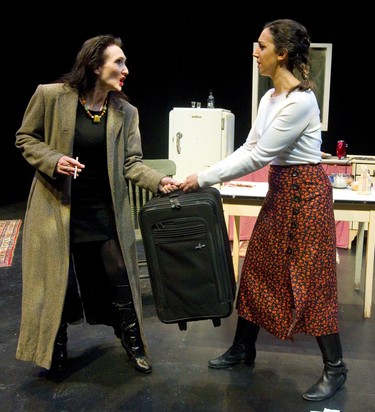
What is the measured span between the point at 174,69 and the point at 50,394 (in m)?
5.40

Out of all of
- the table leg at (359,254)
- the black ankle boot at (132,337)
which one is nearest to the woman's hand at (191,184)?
the black ankle boot at (132,337)

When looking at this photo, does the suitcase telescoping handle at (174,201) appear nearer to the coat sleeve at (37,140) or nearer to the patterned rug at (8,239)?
the coat sleeve at (37,140)

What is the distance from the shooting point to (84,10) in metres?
7.16

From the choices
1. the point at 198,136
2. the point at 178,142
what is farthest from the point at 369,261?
the point at 178,142

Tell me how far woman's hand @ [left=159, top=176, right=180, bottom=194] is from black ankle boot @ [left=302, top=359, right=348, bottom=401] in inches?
40.5

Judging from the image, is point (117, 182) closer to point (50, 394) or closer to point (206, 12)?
point (50, 394)

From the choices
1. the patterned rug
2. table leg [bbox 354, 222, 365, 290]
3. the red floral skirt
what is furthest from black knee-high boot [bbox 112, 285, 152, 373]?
the patterned rug

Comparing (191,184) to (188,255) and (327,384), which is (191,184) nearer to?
(188,255)

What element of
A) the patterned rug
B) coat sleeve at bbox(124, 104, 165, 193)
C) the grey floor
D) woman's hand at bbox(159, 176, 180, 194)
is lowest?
the patterned rug

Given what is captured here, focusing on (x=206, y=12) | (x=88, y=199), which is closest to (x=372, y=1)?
(x=206, y=12)

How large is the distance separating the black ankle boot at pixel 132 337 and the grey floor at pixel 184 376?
0.16ft

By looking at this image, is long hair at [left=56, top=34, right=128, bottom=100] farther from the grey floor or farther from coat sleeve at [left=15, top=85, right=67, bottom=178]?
the grey floor

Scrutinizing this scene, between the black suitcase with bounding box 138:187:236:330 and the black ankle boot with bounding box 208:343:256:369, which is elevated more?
the black suitcase with bounding box 138:187:236:330

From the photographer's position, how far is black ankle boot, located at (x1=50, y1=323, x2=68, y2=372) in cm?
256
